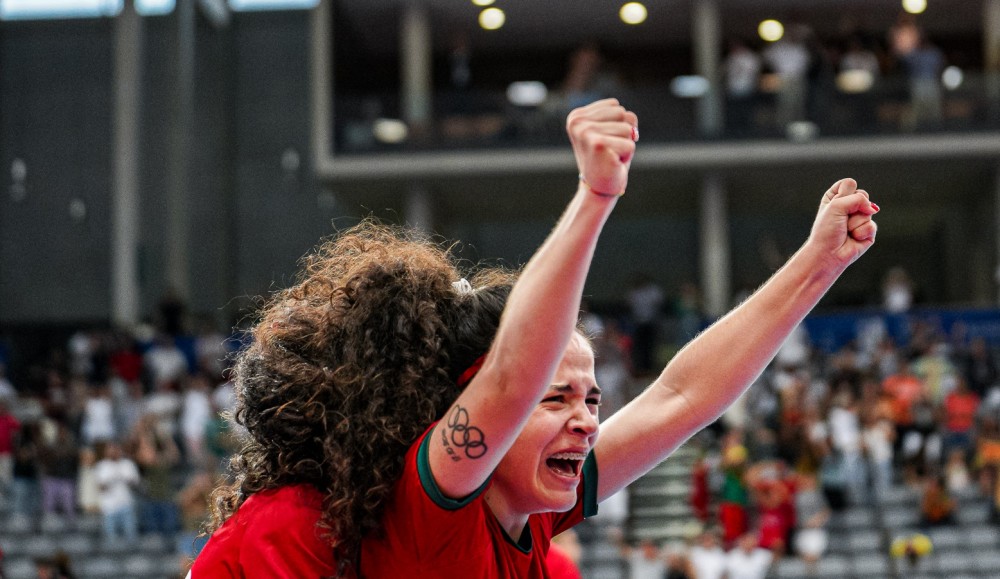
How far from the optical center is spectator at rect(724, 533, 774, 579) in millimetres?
12492

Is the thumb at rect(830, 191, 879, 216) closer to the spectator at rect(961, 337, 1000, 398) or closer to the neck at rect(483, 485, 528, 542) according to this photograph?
the neck at rect(483, 485, 528, 542)

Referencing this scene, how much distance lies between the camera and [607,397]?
16.5 meters

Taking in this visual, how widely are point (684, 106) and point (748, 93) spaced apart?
1011 mm

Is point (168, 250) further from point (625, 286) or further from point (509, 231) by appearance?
point (625, 286)

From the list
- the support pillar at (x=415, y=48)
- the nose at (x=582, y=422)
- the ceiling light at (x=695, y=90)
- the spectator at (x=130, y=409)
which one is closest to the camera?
the nose at (x=582, y=422)

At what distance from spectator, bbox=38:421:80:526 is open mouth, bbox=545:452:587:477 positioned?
44.7 feet

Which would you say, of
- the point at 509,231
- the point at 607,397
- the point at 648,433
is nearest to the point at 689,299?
the point at 607,397

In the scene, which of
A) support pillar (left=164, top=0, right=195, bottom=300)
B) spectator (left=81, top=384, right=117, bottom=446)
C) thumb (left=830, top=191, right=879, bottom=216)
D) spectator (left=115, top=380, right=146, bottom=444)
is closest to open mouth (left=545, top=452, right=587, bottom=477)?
thumb (left=830, top=191, right=879, bottom=216)

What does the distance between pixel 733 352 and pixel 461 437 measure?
802mm

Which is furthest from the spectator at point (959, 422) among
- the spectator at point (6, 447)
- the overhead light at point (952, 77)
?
the spectator at point (6, 447)

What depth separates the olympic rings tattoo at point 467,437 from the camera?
6.96ft

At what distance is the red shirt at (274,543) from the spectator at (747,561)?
1055 centimetres

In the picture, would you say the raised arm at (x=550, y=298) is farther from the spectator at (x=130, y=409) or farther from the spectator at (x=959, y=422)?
the spectator at (x=130, y=409)

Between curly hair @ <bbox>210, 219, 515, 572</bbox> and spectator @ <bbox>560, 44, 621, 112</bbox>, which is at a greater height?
spectator @ <bbox>560, 44, 621, 112</bbox>
